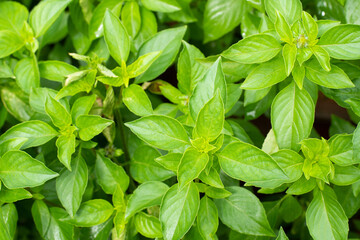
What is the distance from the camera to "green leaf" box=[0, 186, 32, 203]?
91cm

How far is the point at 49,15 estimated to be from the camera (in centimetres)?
107

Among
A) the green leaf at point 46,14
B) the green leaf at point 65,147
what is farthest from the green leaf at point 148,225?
the green leaf at point 46,14

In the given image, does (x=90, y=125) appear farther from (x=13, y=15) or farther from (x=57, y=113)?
(x=13, y=15)

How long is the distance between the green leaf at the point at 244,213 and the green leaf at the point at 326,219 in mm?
92

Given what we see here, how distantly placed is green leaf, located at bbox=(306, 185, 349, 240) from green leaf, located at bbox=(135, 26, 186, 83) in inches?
18.8

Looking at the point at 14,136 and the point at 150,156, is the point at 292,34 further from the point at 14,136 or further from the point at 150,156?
the point at 14,136

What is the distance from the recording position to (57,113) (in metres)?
0.92

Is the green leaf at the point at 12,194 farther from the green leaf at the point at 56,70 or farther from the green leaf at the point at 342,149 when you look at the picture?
the green leaf at the point at 342,149

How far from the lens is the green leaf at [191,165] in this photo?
783 millimetres

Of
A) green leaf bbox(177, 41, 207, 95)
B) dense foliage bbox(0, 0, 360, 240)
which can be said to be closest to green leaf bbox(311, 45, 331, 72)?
dense foliage bbox(0, 0, 360, 240)

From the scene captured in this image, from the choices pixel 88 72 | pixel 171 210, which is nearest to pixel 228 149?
pixel 171 210

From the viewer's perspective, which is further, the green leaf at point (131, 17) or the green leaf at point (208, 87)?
the green leaf at point (131, 17)

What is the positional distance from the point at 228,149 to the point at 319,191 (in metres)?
0.25

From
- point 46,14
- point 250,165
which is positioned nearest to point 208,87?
point 250,165
